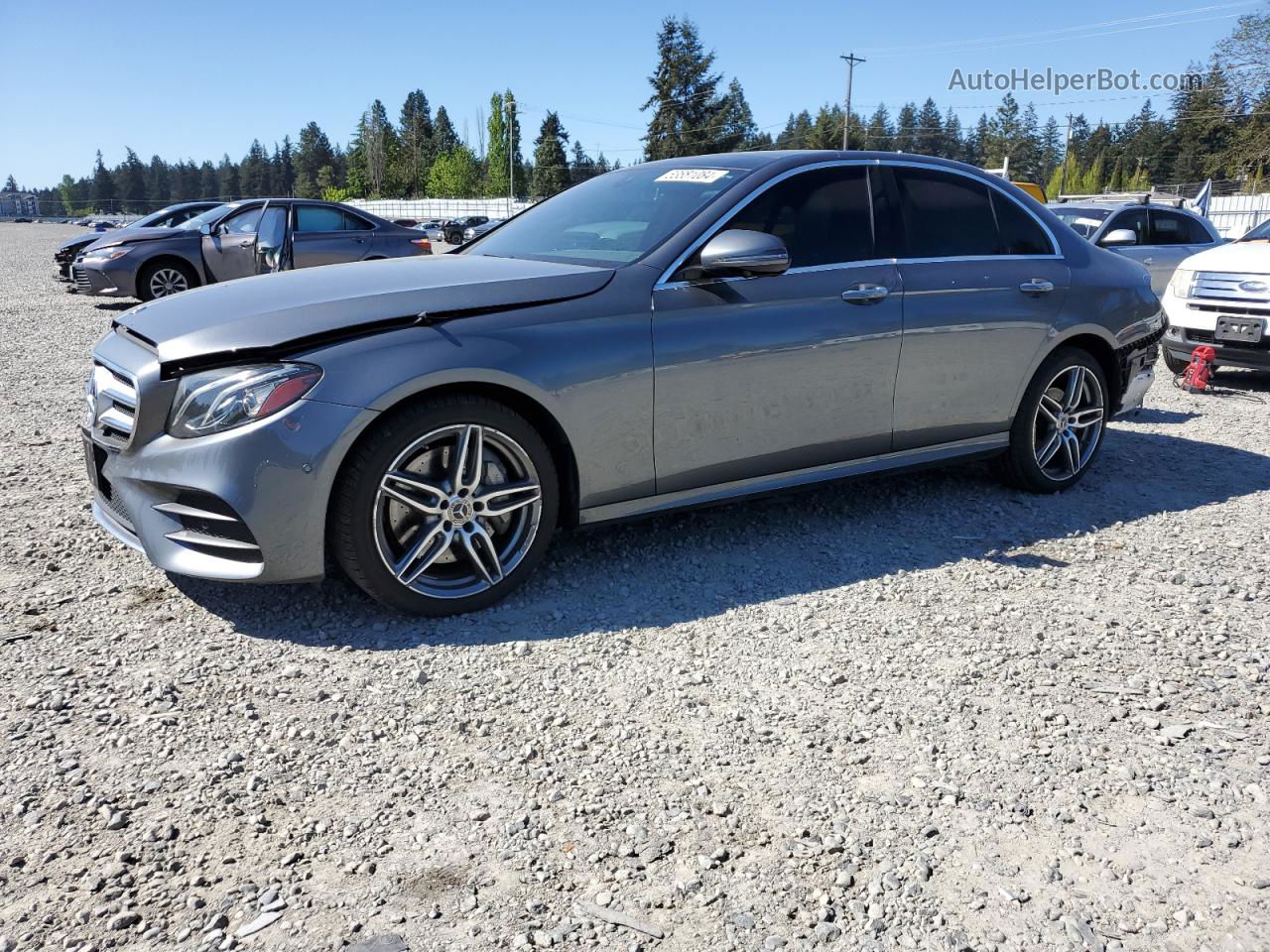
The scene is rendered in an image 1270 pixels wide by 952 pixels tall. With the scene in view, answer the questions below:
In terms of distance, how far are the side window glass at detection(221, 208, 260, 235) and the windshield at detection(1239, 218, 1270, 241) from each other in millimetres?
11763

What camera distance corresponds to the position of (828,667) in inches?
134

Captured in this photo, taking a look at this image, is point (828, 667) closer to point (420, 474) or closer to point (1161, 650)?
point (1161, 650)

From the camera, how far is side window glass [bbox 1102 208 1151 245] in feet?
38.0

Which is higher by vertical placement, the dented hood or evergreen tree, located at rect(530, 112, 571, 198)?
evergreen tree, located at rect(530, 112, 571, 198)

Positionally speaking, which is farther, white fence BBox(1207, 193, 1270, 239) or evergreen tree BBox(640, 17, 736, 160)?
evergreen tree BBox(640, 17, 736, 160)

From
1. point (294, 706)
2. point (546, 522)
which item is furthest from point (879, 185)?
point (294, 706)

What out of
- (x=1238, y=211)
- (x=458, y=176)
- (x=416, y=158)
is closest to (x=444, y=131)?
(x=416, y=158)

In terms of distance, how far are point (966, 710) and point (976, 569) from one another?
132 centimetres

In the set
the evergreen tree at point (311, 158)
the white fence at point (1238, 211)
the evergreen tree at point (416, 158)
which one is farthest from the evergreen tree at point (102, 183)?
the white fence at point (1238, 211)

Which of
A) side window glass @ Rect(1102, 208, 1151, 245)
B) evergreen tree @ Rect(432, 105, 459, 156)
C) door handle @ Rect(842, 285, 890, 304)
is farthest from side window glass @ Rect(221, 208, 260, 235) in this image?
evergreen tree @ Rect(432, 105, 459, 156)

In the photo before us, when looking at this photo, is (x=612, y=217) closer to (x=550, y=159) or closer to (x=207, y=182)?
(x=550, y=159)

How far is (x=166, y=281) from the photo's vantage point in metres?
14.3

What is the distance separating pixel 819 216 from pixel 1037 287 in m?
1.36

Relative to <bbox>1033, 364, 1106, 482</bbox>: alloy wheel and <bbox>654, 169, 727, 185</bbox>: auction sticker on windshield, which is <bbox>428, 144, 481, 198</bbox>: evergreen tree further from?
<bbox>654, 169, 727, 185</bbox>: auction sticker on windshield
